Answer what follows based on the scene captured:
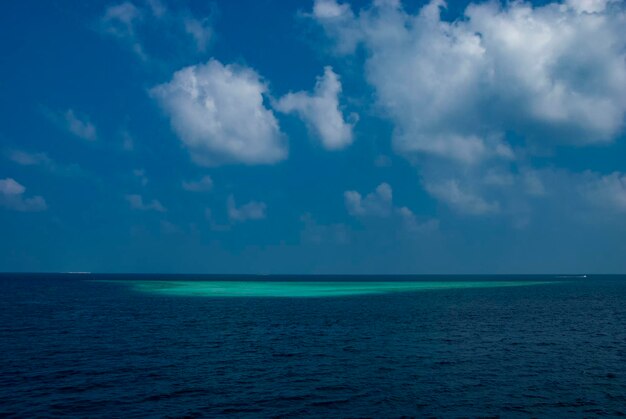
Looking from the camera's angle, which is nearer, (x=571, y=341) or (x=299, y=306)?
(x=571, y=341)

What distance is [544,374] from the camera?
92.9 feet

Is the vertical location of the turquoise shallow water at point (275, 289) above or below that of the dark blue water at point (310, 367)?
above

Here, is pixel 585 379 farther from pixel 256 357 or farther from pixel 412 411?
pixel 256 357

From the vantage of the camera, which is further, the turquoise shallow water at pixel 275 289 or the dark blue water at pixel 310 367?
the turquoise shallow water at pixel 275 289

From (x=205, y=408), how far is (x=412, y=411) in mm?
9456

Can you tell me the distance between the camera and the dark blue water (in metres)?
22.6

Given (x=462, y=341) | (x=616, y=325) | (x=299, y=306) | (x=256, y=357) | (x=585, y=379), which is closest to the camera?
(x=585, y=379)

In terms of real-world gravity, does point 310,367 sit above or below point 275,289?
below

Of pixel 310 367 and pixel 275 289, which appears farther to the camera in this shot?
pixel 275 289

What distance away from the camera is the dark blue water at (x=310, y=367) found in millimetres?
22562

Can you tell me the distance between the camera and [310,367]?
29.9 meters

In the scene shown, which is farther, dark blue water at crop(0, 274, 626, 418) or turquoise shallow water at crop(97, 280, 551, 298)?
turquoise shallow water at crop(97, 280, 551, 298)

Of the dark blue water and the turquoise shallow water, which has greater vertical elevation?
the turquoise shallow water

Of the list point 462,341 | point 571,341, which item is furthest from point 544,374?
point 571,341
